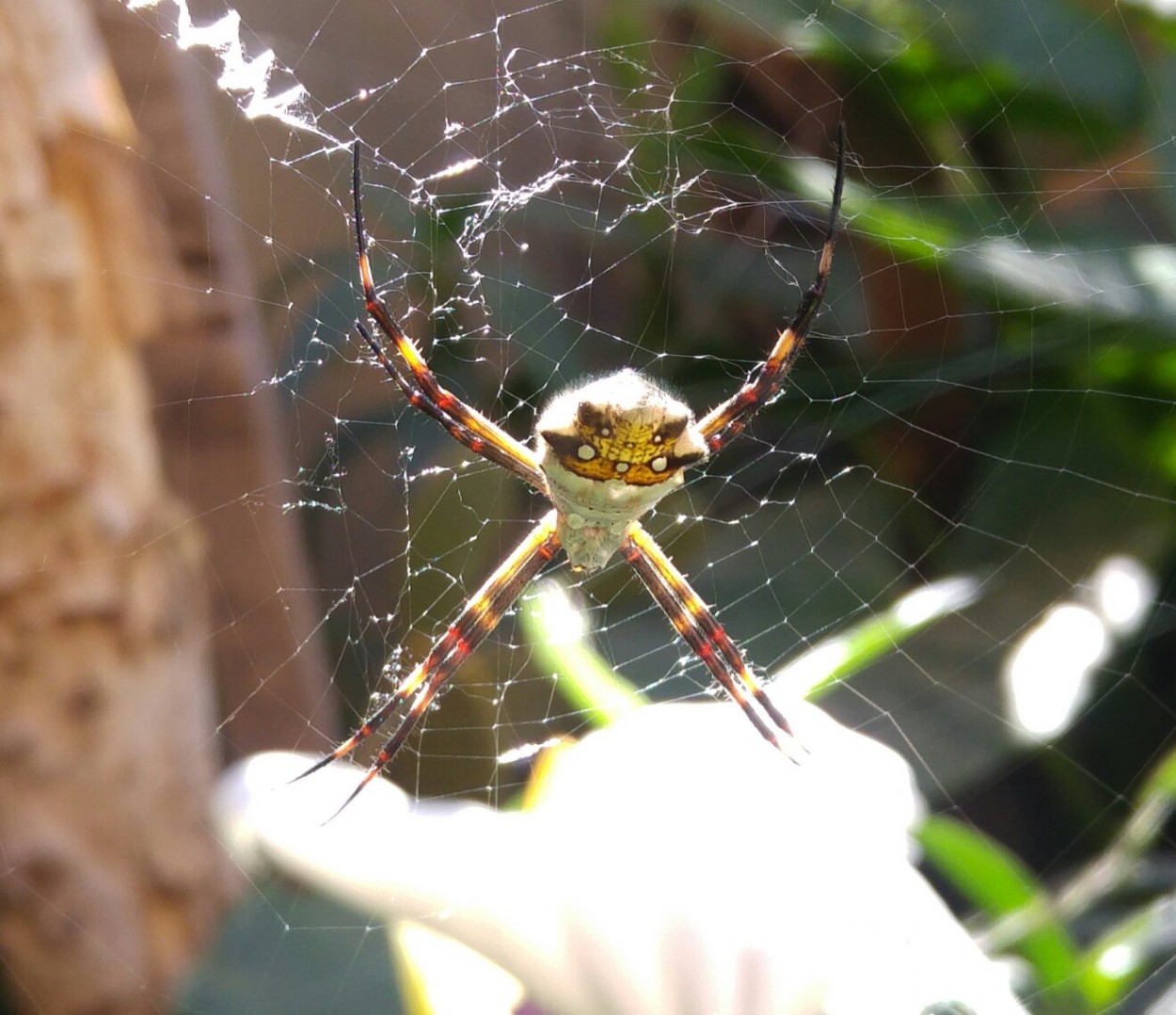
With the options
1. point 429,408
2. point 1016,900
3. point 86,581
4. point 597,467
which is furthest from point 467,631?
point 1016,900

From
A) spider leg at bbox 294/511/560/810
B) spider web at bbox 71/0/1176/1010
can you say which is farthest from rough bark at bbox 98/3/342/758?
spider leg at bbox 294/511/560/810

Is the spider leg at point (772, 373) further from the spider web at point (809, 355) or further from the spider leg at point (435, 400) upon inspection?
the spider web at point (809, 355)

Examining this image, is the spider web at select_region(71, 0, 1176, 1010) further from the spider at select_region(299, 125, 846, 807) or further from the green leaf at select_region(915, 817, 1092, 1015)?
the green leaf at select_region(915, 817, 1092, 1015)

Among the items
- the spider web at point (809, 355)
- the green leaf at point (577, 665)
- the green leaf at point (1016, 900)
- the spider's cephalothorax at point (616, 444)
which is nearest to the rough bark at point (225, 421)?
the spider web at point (809, 355)

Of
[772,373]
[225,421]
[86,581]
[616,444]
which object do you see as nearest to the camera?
[616,444]

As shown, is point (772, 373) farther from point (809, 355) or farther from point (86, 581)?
point (86, 581)

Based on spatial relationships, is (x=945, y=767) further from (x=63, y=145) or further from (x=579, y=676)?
(x=63, y=145)
